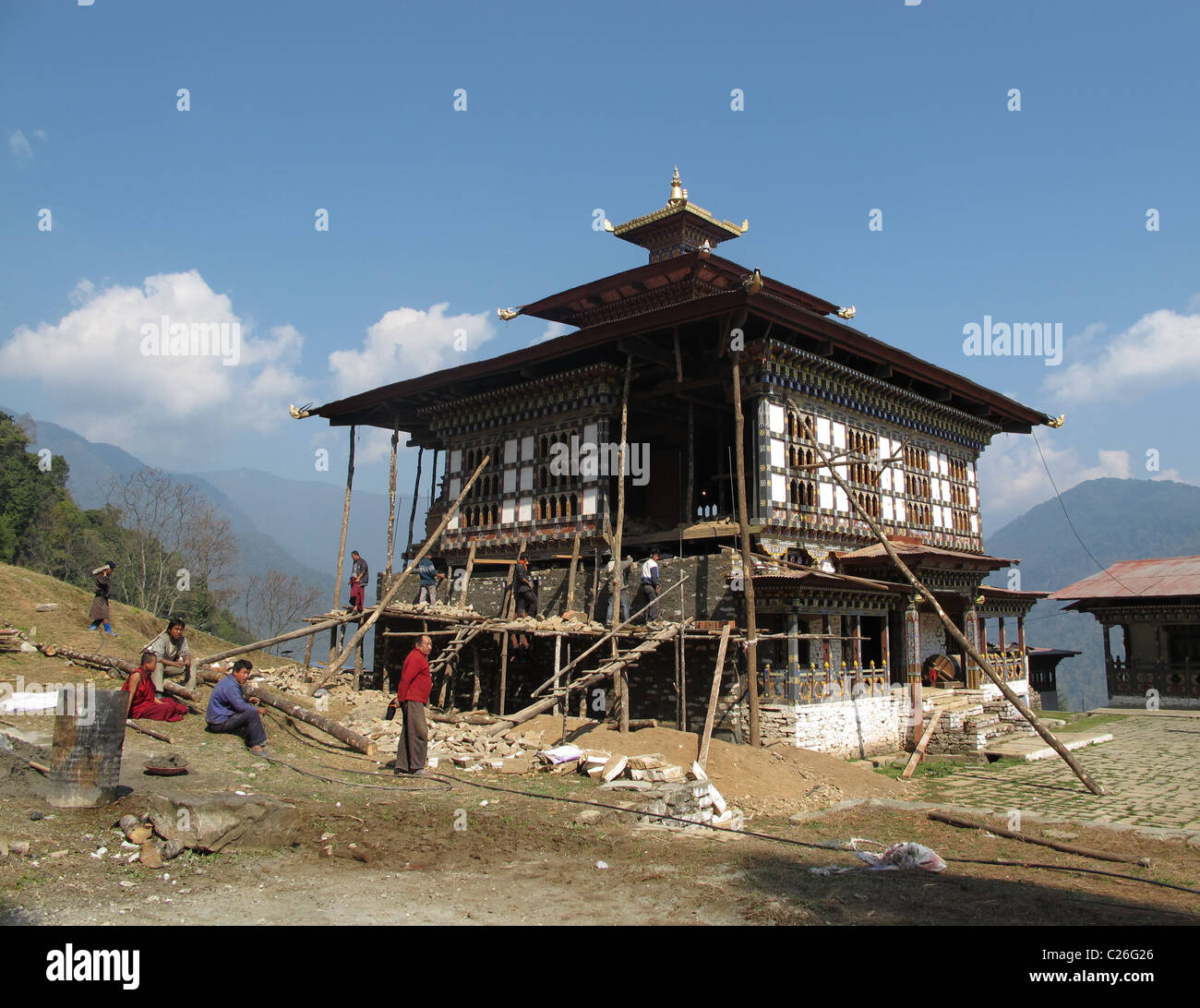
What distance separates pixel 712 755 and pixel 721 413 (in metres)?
12.1

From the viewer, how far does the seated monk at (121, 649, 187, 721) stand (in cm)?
1306

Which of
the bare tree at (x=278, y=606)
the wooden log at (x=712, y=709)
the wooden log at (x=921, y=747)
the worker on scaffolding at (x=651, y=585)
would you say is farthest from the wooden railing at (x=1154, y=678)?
the bare tree at (x=278, y=606)

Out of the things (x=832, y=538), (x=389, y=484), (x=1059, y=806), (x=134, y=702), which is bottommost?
(x=1059, y=806)

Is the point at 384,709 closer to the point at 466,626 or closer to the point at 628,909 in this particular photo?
the point at 466,626

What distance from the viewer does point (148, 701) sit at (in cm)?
1328

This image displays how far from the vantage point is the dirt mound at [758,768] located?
45.8ft

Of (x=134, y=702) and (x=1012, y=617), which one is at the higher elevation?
(x=1012, y=617)

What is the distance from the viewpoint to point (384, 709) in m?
20.1

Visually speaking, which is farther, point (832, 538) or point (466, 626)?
point (832, 538)

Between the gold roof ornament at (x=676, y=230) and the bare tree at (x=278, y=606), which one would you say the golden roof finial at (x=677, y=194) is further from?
the bare tree at (x=278, y=606)

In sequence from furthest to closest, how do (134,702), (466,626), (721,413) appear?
(721,413), (466,626), (134,702)

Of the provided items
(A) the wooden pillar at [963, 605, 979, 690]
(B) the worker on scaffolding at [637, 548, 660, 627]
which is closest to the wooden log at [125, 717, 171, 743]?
(B) the worker on scaffolding at [637, 548, 660, 627]
